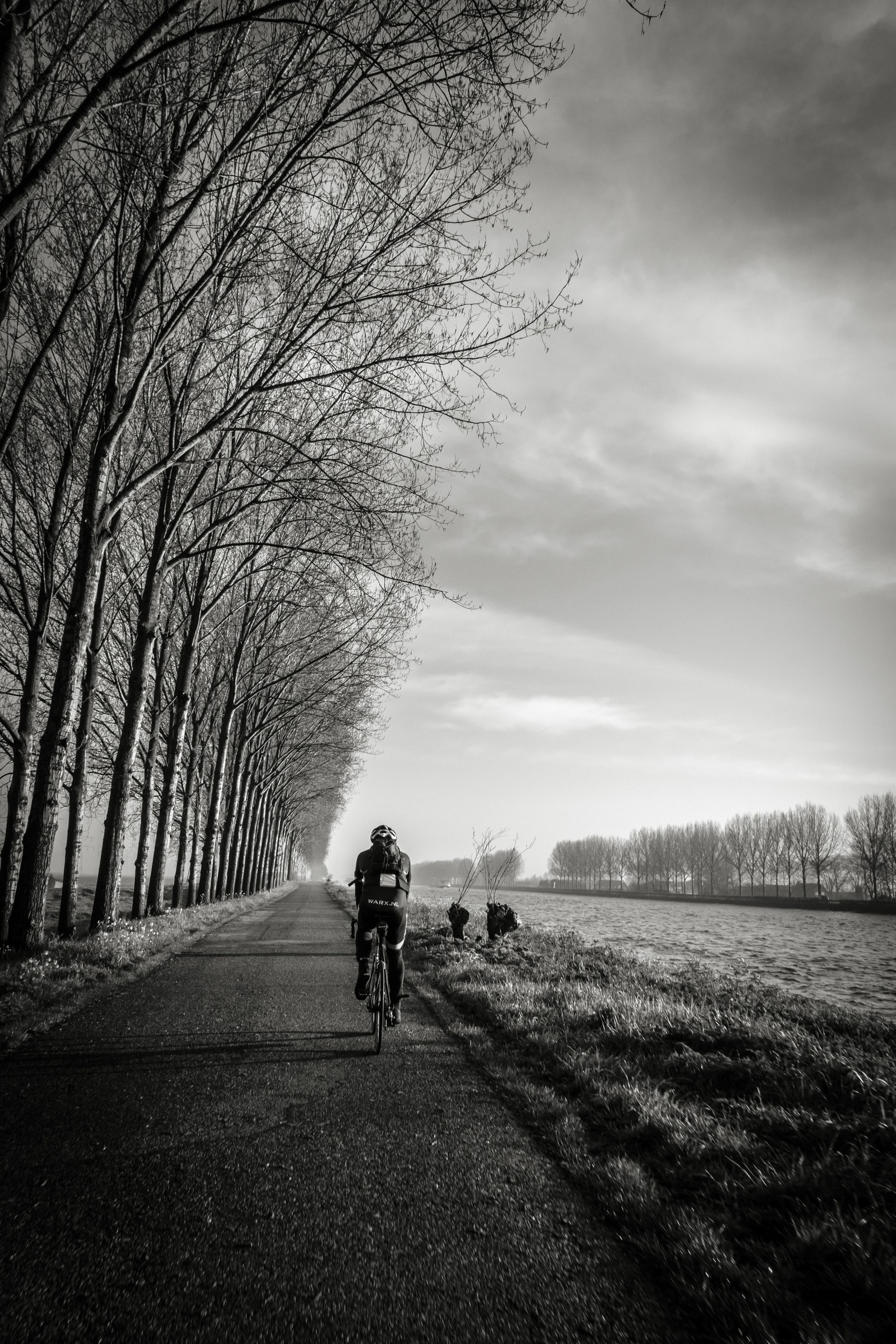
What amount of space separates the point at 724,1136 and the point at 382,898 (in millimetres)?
3508

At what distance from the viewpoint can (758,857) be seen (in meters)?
102

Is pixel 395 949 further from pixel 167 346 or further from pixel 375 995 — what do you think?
pixel 167 346

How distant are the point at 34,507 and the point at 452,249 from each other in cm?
963

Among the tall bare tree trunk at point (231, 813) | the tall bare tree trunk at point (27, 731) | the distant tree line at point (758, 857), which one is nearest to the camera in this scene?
the tall bare tree trunk at point (27, 731)

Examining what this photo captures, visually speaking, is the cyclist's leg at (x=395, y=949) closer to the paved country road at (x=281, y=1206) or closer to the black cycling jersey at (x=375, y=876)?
the black cycling jersey at (x=375, y=876)

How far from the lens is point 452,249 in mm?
8477

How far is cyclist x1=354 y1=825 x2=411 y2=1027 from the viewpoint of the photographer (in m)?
6.56

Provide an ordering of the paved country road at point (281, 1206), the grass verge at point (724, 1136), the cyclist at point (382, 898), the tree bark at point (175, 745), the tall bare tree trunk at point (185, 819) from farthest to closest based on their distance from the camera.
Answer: the tall bare tree trunk at point (185, 819), the tree bark at point (175, 745), the cyclist at point (382, 898), the grass verge at point (724, 1136), the paved country road at point (281, 1206)

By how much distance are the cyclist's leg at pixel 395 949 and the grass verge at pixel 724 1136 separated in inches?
33.2

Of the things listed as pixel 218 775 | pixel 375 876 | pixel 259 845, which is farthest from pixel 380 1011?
pixel 259 845

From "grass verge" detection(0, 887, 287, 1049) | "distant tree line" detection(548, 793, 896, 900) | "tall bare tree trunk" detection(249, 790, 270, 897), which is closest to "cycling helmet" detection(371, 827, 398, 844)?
"grass verge" detection(0, 887, 287, 1049)

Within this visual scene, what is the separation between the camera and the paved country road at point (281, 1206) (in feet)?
8.20

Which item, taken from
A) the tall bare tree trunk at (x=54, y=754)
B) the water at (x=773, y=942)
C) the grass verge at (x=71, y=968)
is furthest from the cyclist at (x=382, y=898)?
the water at (x=773, y=942)

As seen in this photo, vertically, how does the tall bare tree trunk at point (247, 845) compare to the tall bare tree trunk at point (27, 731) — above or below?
below
